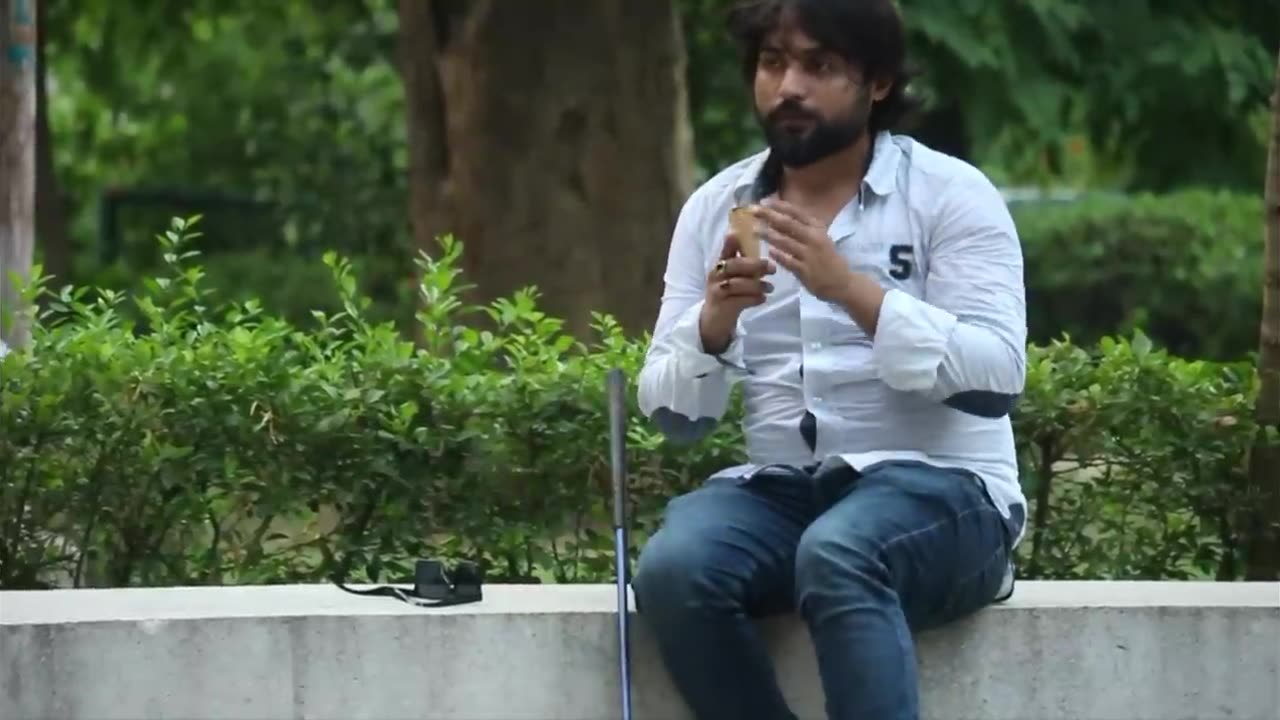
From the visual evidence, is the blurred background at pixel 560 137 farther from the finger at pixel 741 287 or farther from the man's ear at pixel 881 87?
the finger at pixel 741 287

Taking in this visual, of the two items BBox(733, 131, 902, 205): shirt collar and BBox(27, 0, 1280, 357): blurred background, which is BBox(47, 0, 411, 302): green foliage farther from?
BBox(733, 131, 902, 205): shirt collar

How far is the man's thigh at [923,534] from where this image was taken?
3.92 meters

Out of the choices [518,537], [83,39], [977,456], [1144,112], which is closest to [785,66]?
[977,456]

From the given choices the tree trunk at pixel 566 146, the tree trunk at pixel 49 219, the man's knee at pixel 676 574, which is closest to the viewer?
the man's knee at pixel 676 574

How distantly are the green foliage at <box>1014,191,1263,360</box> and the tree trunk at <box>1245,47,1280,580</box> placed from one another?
9968 mm

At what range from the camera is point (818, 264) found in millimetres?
3914

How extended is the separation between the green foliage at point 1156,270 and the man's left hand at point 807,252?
37.1ft

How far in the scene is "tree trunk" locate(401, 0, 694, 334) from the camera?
8688 millimetres

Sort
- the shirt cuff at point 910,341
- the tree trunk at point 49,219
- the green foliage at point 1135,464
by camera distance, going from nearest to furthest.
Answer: the shirt cuff at point 910,341, the green foliage at point 1135,464, the tree trunk at point 49,219

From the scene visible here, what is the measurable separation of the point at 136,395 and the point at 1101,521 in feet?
7.11

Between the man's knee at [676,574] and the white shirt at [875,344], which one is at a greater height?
the white shirt at [875,344]

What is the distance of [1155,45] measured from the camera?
9727mm

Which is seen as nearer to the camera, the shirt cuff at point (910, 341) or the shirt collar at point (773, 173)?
the shirt cuff at point (910, 341)

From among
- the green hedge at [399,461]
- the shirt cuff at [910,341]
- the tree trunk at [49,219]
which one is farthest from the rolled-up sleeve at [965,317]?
the tree trunk at [49,219]
